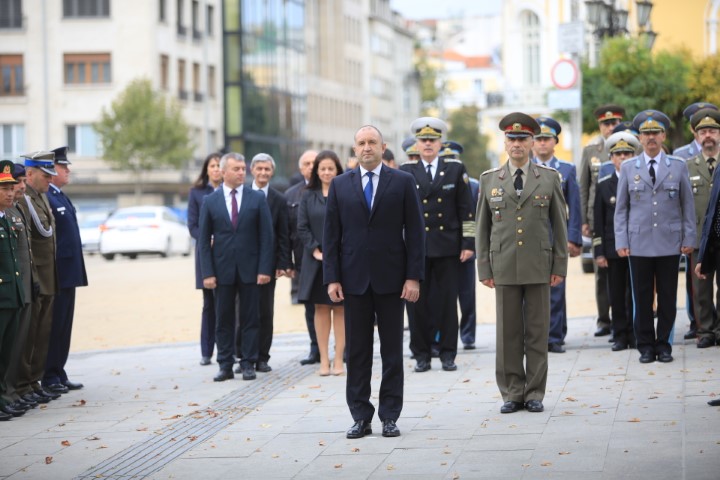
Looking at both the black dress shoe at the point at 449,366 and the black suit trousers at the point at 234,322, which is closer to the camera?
the black dress shoe at the point at 449,366

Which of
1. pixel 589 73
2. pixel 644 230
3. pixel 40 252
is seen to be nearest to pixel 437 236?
pixel 644 230

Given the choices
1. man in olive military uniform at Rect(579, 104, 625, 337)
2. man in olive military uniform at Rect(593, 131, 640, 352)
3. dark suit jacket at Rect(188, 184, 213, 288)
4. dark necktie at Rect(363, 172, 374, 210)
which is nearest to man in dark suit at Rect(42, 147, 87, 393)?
dark suit jacket at Rect(188, 184, 213, 288)

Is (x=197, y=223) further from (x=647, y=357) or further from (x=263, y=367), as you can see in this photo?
(x=647, y=357)

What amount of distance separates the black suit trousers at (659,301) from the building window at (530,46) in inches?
1822

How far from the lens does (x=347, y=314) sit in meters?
10.3

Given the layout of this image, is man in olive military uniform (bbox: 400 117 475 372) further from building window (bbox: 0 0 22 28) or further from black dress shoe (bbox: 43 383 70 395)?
building window (bbox: 0 0 22 28)

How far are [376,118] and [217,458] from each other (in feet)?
354

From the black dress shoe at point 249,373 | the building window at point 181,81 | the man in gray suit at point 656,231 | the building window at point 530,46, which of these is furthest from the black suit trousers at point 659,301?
the building window at point 181,81

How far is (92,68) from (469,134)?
1645 inches

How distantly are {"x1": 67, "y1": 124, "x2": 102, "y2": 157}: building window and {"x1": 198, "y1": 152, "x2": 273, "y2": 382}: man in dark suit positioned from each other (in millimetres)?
63149

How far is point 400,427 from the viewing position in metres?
10.3

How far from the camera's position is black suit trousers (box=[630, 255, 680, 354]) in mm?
13195

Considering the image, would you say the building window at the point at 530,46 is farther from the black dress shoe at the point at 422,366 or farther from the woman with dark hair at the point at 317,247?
the black dress shoe at the point at 422,366

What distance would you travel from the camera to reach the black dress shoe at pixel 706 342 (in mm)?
14180
